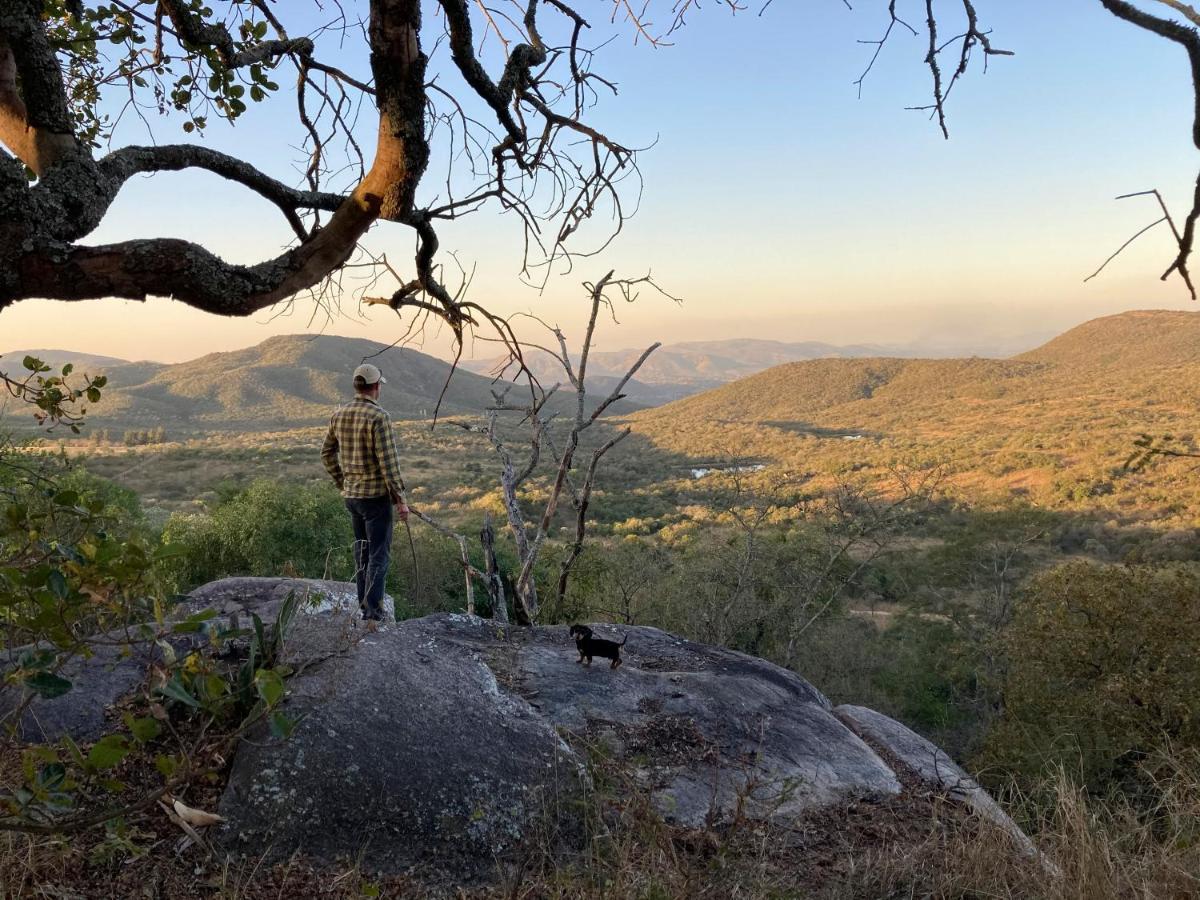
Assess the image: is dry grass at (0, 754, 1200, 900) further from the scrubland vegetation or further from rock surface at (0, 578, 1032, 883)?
rock surface at (0, 578, 1032, 883)

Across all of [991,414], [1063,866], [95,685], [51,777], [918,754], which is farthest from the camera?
[991,414]

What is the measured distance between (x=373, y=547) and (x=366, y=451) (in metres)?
0.74

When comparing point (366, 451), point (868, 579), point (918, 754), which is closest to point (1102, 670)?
point (918, 754)

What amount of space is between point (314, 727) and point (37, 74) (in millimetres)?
2856

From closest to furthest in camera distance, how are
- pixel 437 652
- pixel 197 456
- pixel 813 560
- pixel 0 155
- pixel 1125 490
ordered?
pixel 0 155
pixel 437 652
pixel 813 560
pixel 1125 490
pixel 197 456

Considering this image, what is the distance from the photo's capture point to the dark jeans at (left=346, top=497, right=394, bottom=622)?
5410 millimetres

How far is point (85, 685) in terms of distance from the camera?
4.05 meters

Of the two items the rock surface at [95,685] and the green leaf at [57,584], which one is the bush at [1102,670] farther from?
the green leaf at [57,584]

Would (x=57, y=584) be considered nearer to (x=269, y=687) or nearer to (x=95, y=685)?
(x=269, y=687)

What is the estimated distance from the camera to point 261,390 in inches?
3356

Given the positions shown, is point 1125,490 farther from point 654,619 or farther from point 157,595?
point 157,595

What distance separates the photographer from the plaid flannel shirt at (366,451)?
520 cm

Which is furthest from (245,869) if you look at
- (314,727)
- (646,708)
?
(646,708)

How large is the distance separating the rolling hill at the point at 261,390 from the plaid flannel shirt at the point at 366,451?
54.4 meters
